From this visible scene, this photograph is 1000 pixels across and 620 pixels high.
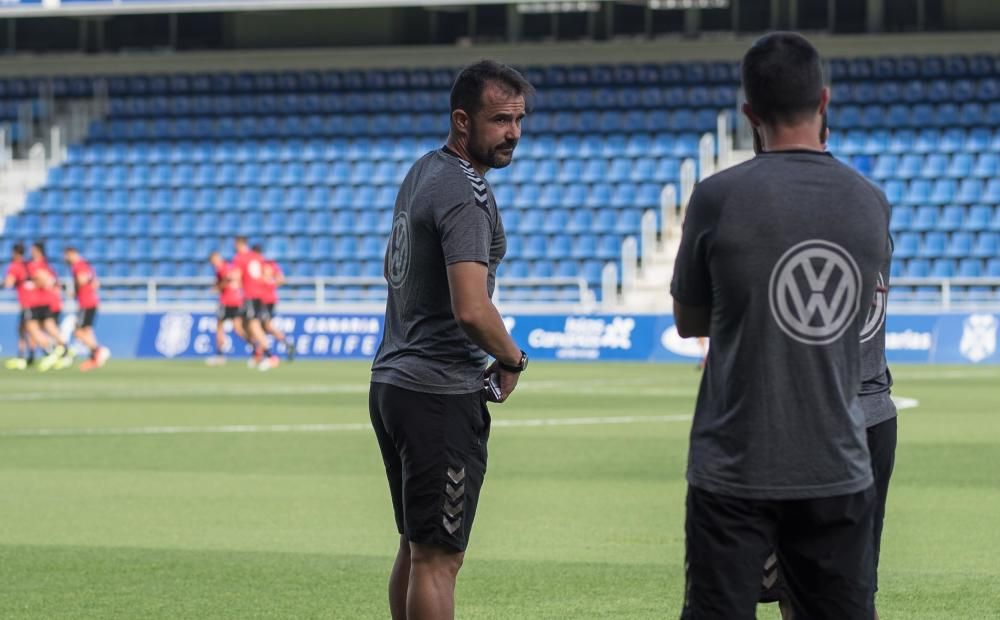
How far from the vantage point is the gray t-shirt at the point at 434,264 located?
19.3 ft

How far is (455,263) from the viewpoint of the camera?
5832 mm

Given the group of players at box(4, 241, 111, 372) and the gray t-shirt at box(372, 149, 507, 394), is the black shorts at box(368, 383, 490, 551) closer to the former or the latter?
the gray t-shirt at box(372, 149, 507, 394)

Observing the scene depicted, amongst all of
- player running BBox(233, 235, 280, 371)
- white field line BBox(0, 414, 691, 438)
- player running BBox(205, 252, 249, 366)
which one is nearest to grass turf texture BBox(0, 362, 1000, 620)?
white field line BBox(0, 414, 691, 438)

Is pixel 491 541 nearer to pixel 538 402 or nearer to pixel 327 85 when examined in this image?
pixel 538 402

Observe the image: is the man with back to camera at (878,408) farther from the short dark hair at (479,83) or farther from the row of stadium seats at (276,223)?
the row of stadium seats at (276,223)

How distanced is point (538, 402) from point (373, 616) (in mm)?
13909

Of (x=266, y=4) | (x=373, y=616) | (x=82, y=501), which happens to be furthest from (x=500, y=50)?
(x=373, y=616)

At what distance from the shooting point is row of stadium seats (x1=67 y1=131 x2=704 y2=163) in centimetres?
4009

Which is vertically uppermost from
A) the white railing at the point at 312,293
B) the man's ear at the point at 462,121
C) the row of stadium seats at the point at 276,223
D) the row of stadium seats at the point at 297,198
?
the man's ear at the point at 462,121

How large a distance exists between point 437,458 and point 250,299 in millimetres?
→ 26718

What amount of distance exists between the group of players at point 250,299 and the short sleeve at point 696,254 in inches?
1073

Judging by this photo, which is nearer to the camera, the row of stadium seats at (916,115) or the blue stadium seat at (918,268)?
the blue stadium seat at (918,268)

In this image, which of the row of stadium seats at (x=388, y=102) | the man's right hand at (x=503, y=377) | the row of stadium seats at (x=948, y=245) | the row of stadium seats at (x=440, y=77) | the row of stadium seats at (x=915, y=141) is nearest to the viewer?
the man's right hand at (x=503, y=377)

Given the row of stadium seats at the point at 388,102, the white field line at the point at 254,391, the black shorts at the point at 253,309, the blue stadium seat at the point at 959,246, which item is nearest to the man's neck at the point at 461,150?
the white field line at the point at 254,391
